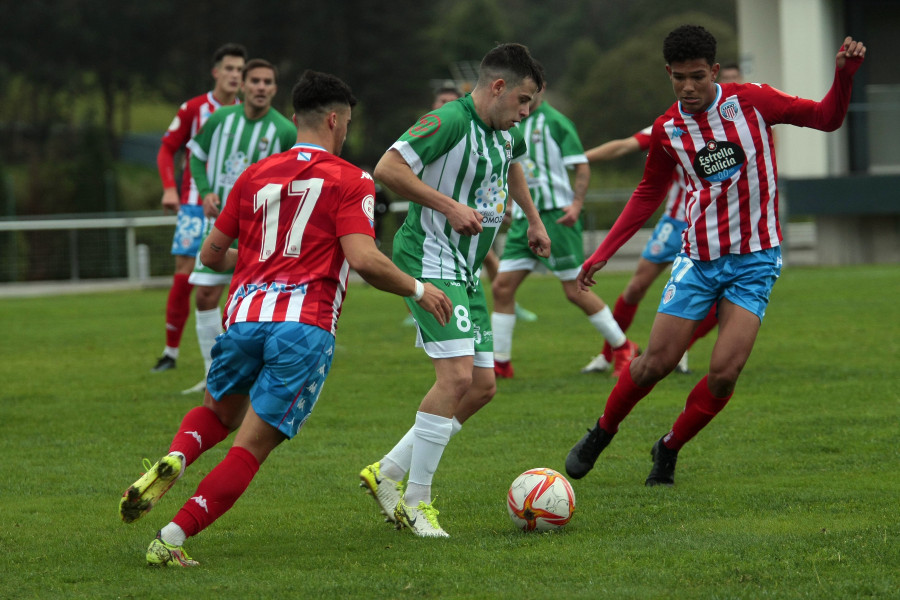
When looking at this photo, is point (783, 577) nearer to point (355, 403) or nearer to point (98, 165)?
point (355, 403)

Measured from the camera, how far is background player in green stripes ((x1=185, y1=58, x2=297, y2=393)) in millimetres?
8789

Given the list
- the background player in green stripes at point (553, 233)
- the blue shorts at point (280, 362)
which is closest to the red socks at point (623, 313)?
the background player in green stripes at point (553, 233)

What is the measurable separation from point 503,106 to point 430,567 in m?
1.98

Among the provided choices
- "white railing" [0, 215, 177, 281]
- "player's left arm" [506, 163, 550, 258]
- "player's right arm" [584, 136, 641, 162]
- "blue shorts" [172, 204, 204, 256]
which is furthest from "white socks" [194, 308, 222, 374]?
"white railing" [0, 215, 177, 281]

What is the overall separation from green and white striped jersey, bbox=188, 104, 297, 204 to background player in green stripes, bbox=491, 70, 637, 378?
1.85 meters

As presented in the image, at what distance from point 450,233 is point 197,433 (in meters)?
1.39

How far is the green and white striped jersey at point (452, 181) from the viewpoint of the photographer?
16.5ft

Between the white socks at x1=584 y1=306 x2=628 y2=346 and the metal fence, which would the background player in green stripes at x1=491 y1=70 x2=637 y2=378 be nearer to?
the white socks at x1=584 y1=306 x2=628 y2=346

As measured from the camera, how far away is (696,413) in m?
5.56

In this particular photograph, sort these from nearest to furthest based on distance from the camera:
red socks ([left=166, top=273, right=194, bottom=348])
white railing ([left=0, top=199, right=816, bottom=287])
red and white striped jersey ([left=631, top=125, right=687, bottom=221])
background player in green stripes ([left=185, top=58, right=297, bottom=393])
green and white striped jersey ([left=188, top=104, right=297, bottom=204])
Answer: background player in green stripes ([left=185, top=58, right=297, bottom=393]) < green and white striped jersey ([left=188, top=104, right=297, bottom=204]) < red and white striped jersey ([left=631, top=125, right=687, bottom=221]) < red socks ([left=166, top=273, right=194, bottom=348]) < white railing ([left=0, top=199, right=816, bottom=287])

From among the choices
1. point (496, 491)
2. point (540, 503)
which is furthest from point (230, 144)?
point (540, 503)

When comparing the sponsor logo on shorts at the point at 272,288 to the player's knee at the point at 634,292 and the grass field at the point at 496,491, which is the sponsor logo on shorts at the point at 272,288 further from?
the player's knee at the point at 634,292

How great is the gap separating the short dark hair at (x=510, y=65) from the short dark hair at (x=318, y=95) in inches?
28.0

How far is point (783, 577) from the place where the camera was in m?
4.06
